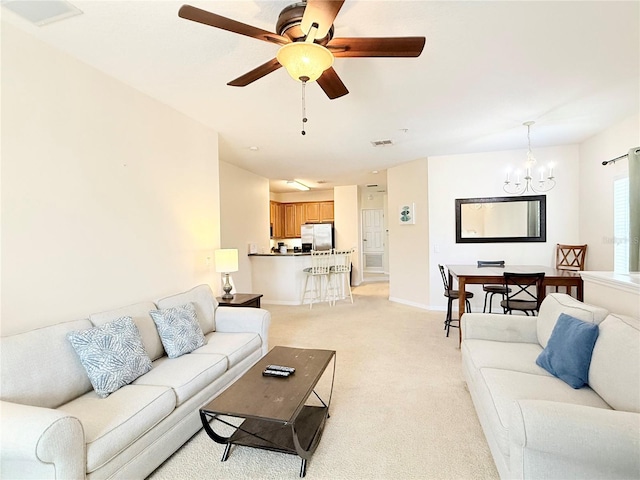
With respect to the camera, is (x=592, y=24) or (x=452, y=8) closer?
(x=452, y=8)

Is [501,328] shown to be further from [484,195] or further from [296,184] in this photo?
[296,184]

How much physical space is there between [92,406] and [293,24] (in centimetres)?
231

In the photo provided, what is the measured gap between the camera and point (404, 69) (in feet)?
8.23

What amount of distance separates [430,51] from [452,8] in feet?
1.43

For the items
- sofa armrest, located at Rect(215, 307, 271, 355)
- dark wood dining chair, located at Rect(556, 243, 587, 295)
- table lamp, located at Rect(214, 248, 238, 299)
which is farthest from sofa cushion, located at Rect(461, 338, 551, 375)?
dark wood dining chair, located at Rect(556, 243, 587, 295)

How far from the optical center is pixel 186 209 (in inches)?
136

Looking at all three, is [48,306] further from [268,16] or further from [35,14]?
[268,16]

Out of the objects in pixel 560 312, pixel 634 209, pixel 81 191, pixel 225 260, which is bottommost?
pixel 560 312

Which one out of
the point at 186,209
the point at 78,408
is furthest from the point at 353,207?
the point at 78,408

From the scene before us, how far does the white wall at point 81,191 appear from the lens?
1.95 metres

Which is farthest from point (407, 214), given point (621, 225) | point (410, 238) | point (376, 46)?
point (376, 46)

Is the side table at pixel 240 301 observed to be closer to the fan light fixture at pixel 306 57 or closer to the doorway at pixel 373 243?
the fan light fixture at pixel 306 57

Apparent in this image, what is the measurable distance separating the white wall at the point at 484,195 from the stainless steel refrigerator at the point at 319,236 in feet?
10.5

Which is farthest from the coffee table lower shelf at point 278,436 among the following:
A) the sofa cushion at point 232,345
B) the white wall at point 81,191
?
the white wall at point 81,191
